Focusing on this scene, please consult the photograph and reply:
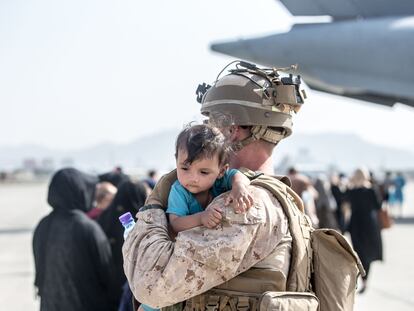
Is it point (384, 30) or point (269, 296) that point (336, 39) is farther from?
point (269, 296)

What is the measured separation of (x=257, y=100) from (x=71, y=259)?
235cm

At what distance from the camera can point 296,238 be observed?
2.36 m

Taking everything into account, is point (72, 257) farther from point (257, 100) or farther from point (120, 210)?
point (257, 100)

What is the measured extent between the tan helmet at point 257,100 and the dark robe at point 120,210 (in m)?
2.65

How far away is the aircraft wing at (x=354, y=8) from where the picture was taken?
19.2 meters

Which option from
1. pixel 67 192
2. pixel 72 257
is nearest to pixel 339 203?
pixel 67 192

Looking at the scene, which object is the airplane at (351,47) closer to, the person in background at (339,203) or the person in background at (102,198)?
the person in background at (339,203)

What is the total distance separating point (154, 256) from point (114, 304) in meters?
2.79

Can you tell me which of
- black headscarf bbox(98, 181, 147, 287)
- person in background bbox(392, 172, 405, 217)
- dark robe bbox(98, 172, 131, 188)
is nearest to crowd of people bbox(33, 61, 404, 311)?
black headscarf bbox(98, 181, 147, 287)

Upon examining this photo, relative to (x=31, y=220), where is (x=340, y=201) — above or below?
above

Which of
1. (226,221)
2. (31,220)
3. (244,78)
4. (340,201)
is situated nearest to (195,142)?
(226,221)

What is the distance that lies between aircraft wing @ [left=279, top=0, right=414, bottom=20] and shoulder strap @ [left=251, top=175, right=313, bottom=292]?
1676 cm

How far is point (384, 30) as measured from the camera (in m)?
18.5

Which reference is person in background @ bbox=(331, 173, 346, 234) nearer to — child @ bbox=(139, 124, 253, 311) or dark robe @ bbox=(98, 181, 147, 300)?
dark robe @ bbox=(98, 181, 147, 300)
